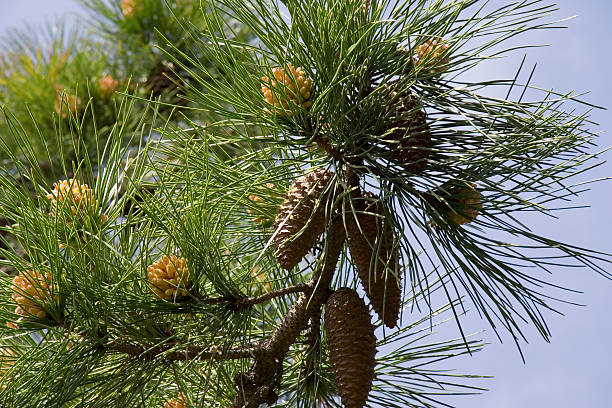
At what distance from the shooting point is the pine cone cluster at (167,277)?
867 mm

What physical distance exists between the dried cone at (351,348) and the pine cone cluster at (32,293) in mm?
280

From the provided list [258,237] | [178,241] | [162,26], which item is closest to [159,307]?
[178,241]

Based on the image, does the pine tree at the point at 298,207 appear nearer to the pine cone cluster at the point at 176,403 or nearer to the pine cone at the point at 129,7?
the pine cone cluster at the point at 176,403

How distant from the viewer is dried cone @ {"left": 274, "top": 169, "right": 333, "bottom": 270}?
805 millimetres

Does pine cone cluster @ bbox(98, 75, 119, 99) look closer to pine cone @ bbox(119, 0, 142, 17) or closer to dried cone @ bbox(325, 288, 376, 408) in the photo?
pine cone @ bbox(119, 0, 142, 17)

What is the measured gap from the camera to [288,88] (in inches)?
32.4

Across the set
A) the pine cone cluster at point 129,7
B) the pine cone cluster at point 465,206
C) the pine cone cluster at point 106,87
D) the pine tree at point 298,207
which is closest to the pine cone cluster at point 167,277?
the pine tree at point 298,207

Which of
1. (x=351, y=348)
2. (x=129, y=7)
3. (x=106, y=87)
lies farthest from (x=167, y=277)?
(x=129, y=7)

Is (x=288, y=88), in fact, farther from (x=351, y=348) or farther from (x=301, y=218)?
(x=351, y=348)

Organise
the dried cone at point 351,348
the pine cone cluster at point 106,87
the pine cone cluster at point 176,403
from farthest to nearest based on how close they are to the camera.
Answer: the pine cone cluster at point 106,87
the pine cone cluster at point 176,403
the dried cone at point 351,348

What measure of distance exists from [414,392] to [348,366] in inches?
9.5

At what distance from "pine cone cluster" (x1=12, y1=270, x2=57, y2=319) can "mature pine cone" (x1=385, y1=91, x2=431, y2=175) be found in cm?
37

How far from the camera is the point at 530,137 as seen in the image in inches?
32.7

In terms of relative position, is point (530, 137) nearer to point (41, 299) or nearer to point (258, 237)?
point (258, 237)
